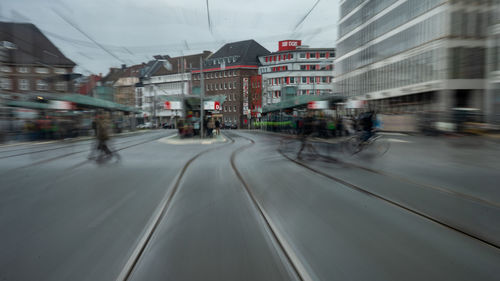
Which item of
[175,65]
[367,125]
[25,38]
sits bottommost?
[367,125]

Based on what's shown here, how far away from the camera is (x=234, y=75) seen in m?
97.5

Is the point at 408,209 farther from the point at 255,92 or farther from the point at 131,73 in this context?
the point at 131,73

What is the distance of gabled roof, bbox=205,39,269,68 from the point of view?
97.1 m

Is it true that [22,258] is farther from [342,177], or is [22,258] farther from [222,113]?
[222,113]

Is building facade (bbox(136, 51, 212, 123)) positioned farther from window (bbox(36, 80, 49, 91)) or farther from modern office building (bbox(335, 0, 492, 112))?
modern office building (bbox(335, 0, 492, 112))

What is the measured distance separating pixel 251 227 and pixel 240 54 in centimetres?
9667

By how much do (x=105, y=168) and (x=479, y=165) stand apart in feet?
36.2

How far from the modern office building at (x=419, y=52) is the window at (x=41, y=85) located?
26.3m

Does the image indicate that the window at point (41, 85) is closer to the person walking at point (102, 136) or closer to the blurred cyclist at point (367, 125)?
the person walking at point (102, 136)

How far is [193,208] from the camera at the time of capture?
5.84 meters

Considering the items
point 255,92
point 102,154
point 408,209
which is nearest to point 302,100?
point 102,154

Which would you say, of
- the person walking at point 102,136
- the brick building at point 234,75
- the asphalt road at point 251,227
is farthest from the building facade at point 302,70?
the asphalt road at point 251,227

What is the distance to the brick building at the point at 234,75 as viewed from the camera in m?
96.2

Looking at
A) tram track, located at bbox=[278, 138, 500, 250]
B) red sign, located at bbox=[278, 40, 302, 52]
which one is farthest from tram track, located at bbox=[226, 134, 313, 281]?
red sign, located at bbox=[278, 40, 302, 52]
